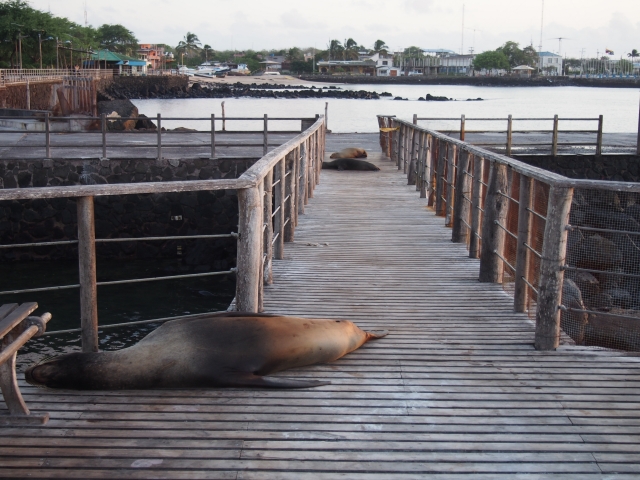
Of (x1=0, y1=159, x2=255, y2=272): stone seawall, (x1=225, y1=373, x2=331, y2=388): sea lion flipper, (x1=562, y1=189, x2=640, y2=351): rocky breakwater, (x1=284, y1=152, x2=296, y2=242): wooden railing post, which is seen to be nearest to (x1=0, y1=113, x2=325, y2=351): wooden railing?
(x1=225, y1=373, x2=331, y2=388): sea lion flipper

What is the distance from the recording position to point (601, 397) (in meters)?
4.19

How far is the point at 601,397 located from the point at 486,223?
2836 mm

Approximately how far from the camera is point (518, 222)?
575 cm

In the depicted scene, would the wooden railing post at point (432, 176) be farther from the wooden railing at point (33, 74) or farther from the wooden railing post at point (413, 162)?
the wooden railing at point (33, 74)

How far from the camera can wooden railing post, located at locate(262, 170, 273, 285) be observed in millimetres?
6012

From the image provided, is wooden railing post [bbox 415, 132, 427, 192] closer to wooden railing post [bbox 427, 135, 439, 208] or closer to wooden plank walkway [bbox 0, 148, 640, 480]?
wooden railing post [bbox 427, 135, 439, 208]

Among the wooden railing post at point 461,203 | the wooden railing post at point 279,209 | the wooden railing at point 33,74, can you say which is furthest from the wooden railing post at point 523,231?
the wooden railing at point 33,74

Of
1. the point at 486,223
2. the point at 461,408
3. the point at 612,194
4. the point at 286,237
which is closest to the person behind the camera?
the point at 461,408

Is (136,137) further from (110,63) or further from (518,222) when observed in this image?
(110,63)

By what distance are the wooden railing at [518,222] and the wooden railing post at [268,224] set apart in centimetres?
189

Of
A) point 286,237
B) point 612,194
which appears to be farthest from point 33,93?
point 286,237

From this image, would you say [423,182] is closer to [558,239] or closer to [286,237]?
[286,237]

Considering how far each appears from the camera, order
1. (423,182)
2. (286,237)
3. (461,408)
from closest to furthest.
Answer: (461,408) < (286,237) < (423,182)

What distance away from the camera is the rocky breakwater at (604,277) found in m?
9.10
